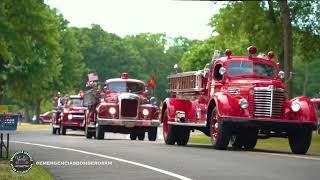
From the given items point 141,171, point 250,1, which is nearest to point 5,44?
point 141,171

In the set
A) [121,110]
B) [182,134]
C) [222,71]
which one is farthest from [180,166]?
[121,110]

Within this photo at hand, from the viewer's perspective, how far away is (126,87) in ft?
110

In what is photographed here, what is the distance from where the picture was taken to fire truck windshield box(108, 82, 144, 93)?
3312cm

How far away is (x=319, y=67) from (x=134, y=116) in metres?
82.8

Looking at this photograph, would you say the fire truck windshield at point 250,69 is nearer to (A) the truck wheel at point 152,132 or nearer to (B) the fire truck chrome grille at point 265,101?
(B) the fire truck chrome grille at point 265,101

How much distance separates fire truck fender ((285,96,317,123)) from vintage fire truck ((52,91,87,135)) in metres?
17.0

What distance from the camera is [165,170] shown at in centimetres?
1473

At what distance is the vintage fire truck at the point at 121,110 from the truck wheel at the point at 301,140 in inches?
405

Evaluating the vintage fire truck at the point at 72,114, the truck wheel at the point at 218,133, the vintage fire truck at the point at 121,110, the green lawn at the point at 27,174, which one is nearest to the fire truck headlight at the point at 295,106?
the truck wheel at the point at 218,133

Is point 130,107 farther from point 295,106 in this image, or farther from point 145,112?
point 295,106

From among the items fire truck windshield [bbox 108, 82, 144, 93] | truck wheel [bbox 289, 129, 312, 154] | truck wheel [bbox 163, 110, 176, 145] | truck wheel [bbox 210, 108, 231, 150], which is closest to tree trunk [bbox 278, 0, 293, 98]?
fire truck windshield [bbox 108, 82, 144, 93]

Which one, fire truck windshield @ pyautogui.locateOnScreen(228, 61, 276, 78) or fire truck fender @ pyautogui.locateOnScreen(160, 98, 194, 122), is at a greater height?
fire truck windshield @ pyautogui.locateOnScreen(228, 61, 276, 78)

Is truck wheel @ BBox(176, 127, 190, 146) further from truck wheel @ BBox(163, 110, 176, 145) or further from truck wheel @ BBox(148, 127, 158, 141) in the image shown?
truck wheel @ BBox(148, 127, 158, 141)

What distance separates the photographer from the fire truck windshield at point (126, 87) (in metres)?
33.1
